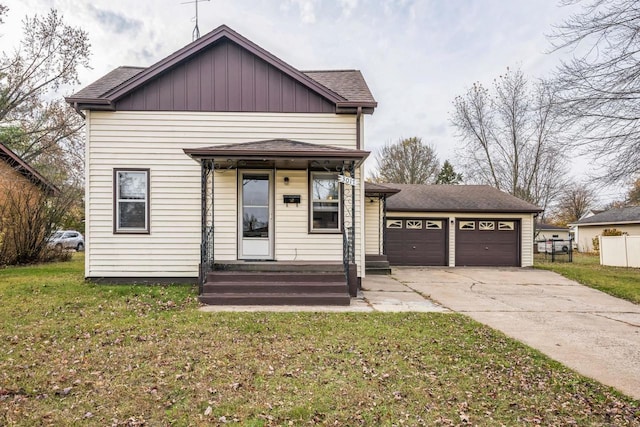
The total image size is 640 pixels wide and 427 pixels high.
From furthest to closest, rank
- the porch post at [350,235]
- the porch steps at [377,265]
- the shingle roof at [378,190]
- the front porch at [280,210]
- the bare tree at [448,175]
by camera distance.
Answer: the bare tree at [448,175], the porch steps at [377,265], the shingle roof at [378,190], the front porch at [280,210], the porch post at [350,235]

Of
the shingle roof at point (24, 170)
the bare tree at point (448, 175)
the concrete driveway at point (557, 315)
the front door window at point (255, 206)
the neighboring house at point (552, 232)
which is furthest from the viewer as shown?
the neighboring house at point (552, 232)

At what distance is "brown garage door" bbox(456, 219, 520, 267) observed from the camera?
15.0m

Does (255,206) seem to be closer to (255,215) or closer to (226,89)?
(255,215)

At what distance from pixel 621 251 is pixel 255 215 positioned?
55.9ft

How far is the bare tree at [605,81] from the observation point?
1000 centimetres

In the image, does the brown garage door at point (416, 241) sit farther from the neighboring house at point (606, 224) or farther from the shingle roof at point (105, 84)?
the neighboring house at point (606, 224)

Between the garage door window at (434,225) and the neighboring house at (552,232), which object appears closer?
the garage door window at (434,225)

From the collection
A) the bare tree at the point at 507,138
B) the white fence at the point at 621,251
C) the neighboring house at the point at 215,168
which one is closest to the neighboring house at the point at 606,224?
the bare tree at the point at 507,138

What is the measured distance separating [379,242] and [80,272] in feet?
31.9

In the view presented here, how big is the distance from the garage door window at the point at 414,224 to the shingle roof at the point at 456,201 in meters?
0.56

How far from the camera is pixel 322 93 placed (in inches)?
332

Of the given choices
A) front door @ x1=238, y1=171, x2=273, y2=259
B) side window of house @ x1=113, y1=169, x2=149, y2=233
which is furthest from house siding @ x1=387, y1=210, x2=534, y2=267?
side window of house @ x1=113, y1=169, x2=149, y2=233

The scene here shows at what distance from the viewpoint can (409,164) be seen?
29719 millimetres

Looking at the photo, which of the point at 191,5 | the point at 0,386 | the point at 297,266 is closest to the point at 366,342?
the point at 297,266
